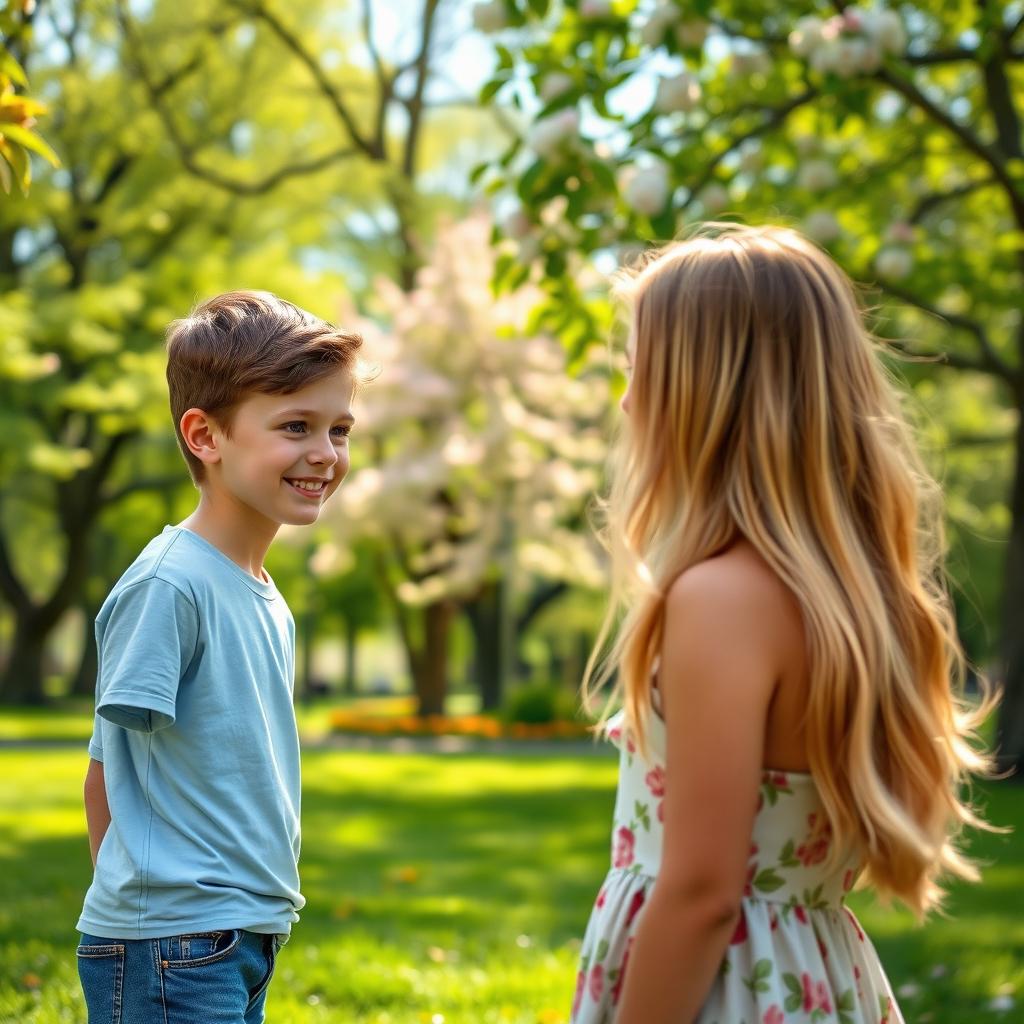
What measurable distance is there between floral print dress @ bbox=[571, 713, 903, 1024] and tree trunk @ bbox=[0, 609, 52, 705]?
2450 cm

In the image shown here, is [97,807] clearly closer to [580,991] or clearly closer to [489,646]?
[580,991]

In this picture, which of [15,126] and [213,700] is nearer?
[213,700]

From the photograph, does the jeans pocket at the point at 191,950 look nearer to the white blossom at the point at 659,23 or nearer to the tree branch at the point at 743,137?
the white blossom at the point at 659,23

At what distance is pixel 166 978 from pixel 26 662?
24934mm

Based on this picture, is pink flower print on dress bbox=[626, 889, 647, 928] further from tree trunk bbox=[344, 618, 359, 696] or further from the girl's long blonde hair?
tree trunk bbox=[344, 618, 359, 696]

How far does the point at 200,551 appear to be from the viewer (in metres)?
2.27

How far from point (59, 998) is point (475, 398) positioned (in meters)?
16.8

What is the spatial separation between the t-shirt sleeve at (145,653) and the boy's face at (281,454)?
24 centimetres

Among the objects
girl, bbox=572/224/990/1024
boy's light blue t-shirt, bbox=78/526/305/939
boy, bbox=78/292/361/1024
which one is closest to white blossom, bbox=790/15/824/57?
boy, bbox=78/292/361/1024

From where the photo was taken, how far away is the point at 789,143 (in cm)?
Result: 854

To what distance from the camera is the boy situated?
212cm

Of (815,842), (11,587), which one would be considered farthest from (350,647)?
(815,842)

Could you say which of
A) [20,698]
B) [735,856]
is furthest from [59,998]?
[20,698]

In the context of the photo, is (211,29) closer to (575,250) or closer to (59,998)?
(575,250)
